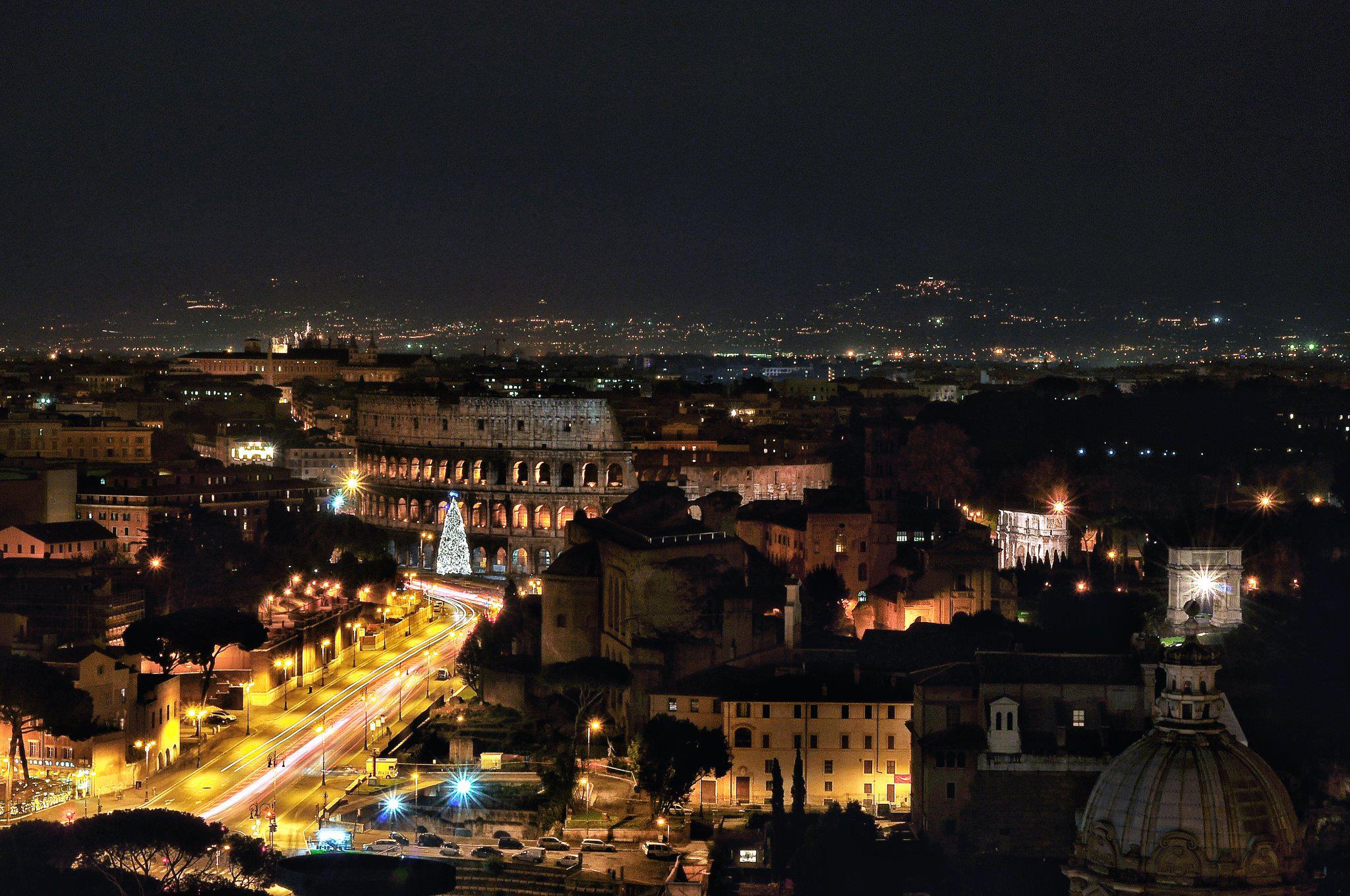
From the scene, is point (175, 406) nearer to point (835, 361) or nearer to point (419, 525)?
point (419, 525)

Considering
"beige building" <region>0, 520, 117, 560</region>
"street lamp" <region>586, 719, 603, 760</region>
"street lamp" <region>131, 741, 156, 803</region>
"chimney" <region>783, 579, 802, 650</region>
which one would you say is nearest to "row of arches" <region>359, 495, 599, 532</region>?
"beige building" <region>0, 520, 117, 560</region>

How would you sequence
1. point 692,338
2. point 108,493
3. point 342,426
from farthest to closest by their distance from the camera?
point 692,338 → point 342,426 → point 108,493

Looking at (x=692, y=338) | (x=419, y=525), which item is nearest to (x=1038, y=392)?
(x=419, y=525)

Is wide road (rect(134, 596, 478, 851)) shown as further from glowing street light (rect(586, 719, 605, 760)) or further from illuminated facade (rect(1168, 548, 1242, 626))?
illuminated facade (rect(1168, 548, 1242, 626))

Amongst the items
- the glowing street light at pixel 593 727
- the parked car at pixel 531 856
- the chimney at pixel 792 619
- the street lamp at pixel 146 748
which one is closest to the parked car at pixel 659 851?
the parked car at pixel 531 856

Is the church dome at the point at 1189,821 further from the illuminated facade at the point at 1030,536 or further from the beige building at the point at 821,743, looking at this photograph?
the illuminated facade at the point at 1030,536

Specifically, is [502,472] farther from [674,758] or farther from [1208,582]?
[674,758]

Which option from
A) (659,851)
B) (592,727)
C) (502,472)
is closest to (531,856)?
(659,851)
